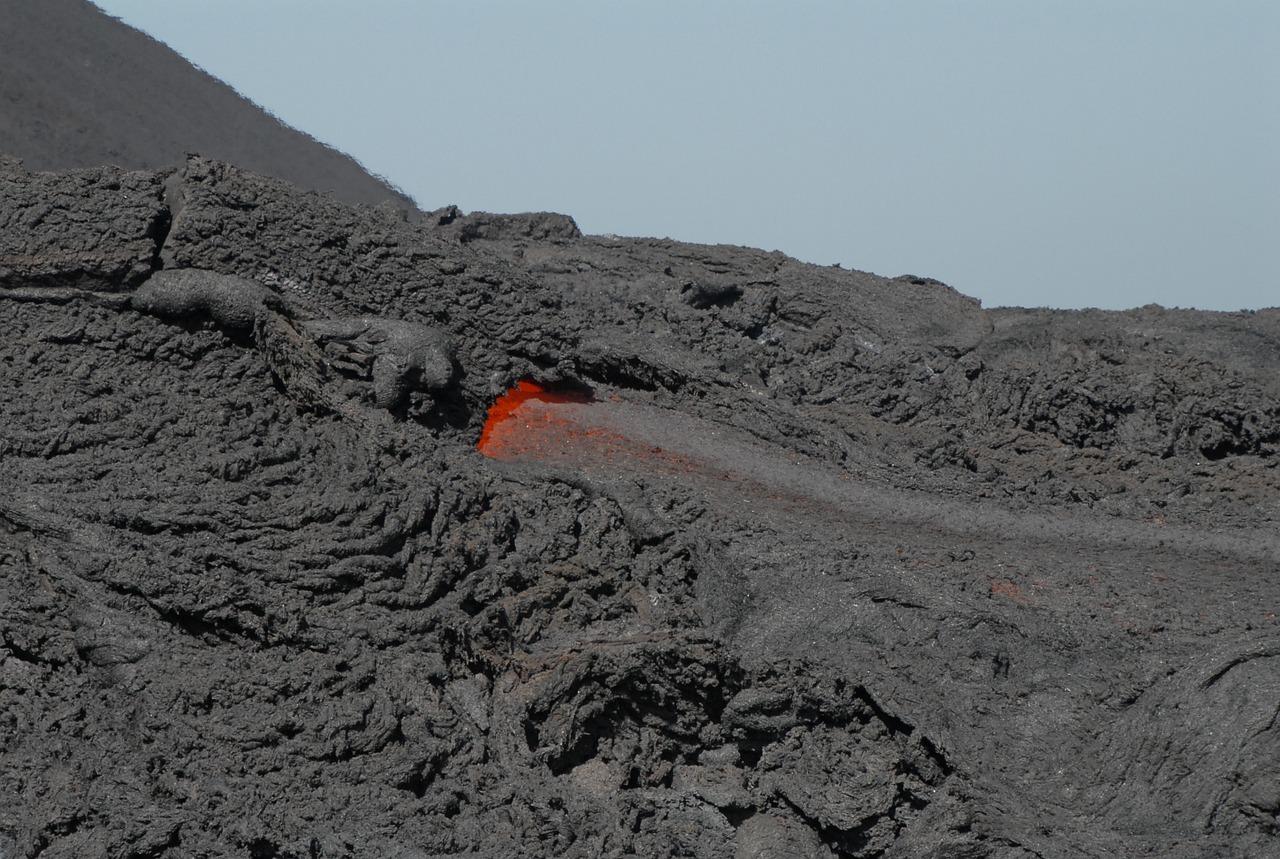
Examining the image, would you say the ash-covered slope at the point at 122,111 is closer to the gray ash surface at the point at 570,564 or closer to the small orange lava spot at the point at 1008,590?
the gray ash surface at the point at 570,564

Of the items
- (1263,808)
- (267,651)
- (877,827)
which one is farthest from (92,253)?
(1263,808)

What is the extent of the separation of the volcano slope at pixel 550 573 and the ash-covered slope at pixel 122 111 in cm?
983

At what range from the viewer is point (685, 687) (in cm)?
994

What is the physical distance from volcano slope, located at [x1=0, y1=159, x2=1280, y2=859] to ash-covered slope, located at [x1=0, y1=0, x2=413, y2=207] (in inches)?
387

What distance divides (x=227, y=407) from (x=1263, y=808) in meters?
9.54

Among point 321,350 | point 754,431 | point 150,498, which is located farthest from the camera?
point 754,431

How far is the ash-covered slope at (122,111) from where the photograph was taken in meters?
22.5

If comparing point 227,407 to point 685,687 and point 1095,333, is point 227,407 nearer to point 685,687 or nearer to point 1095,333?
point 685,687

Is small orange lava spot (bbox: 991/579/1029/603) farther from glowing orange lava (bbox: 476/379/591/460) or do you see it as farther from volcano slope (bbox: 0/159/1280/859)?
glowing orange lava (bbox: 476/379/591/460)

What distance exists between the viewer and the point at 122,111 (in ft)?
79.7

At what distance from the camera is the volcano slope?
8938mm

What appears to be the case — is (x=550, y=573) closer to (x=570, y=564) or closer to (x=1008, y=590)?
(x=570, y=564)

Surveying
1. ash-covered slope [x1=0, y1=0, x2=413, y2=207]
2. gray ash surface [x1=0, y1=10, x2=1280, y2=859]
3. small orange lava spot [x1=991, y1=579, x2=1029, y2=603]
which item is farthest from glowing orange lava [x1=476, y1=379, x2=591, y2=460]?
ash-covered slope [x1=0, y1=0, x2=413, y2=207]

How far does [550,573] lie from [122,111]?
59.6ft
